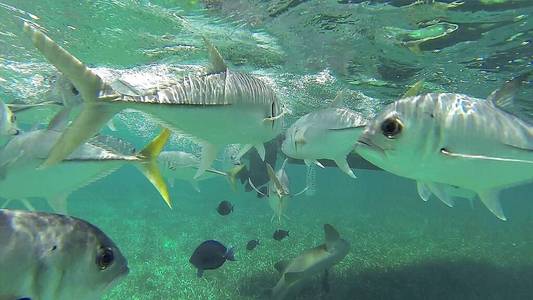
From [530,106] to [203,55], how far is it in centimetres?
1722

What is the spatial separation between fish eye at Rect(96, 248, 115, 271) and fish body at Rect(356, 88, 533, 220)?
2.04 meters

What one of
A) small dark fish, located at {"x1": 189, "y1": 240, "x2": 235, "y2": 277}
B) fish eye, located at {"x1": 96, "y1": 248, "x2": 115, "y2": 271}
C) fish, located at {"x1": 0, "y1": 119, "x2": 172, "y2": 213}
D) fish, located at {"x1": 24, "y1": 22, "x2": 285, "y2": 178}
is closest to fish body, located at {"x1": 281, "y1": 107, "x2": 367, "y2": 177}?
fish, located at {"x1": 24, "y1": 22, "x2": 285, "y2": 178}

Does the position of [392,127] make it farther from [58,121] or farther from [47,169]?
[58,121]

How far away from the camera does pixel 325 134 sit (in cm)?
446

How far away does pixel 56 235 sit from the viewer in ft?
7.53

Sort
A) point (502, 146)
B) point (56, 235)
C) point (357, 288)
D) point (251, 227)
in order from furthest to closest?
point (251, 227)
point (357, 288)
point (502, 146)
point (56, 235)

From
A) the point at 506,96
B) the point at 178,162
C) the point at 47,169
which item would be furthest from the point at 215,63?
the point at 178,162

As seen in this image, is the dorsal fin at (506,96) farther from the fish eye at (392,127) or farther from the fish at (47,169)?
the fish at (47,169)

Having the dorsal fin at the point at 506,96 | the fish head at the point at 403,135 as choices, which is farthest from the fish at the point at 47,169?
the dorsal fin at the point at 506,96

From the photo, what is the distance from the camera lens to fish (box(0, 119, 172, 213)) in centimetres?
369

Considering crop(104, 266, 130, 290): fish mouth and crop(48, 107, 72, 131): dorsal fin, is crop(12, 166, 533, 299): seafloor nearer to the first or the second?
Answer: crop(48, 107, 72, 131): dorsal fin

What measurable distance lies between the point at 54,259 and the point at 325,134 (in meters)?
3.09

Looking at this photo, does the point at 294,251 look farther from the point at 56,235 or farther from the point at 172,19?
the point at 56,235

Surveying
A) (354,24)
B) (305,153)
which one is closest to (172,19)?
(354,24)
